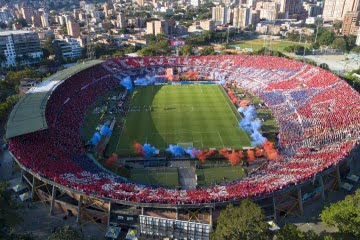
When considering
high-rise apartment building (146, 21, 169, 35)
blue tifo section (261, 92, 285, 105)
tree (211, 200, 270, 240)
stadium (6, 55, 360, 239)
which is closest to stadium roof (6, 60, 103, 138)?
stadium (6, 55, 360, 239)

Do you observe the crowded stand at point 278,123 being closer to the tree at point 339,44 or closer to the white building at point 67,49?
the white building at point 67,49

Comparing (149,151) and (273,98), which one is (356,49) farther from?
(149,151)

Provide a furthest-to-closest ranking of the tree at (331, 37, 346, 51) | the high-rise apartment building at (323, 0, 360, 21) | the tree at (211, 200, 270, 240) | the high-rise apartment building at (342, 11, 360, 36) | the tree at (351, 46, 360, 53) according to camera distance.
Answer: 1. the high-rise apartment building at (323, 0, 360, 21)
2. the high-rise apartment building at (342, 11, 360, 36)
3. the tree at (331, 37, 346, 51)
4. the tree at (351, 46, 360, 53)
5. the tree at (211, 200, 270, 240)

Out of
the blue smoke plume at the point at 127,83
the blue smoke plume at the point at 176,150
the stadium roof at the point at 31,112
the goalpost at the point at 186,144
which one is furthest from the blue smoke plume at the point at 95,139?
the blue smoke plume at the point at 127,83

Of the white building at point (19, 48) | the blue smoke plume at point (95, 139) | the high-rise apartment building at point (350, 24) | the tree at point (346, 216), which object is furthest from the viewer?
the high-rise apartment building at point (350, 24)

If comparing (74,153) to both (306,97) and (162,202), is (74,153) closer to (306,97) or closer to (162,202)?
(162,202)

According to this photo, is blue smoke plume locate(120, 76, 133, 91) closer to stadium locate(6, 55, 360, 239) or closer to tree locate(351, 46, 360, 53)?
stadium locate(6, 55, 360, 239)

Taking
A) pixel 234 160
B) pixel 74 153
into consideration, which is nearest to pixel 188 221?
pixel 234 160
